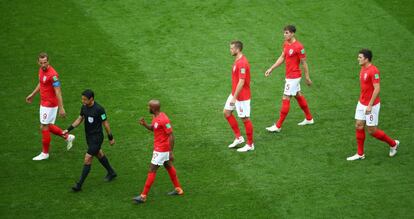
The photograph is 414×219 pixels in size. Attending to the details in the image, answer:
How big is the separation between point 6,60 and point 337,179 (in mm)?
9155

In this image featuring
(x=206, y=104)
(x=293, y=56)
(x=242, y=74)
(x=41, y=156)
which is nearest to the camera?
(x=242, y=74)

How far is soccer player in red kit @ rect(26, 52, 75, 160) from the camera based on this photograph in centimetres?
1188

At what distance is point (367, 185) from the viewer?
36.2ft

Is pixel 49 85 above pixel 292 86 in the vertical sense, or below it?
above

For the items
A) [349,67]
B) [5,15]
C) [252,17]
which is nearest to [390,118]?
[349,67]

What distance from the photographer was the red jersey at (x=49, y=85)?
1189 cm

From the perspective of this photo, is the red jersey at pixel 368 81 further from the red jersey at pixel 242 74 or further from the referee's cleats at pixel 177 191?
the referee's cleats at pixel 177 191

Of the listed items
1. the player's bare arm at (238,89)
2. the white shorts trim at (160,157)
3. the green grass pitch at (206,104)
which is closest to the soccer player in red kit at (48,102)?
the green grass pitch at (206,104)

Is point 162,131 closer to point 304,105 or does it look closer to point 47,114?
point 47,114

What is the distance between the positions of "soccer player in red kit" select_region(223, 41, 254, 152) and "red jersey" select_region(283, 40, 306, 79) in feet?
4.01

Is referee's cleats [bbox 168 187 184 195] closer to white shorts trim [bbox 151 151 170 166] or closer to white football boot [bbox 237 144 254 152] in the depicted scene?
white shorts trim [bbox 151 151 170 166]

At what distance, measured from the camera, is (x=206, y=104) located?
46.6ft

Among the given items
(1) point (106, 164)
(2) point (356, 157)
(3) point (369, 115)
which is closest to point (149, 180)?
(1) point (106, 164)

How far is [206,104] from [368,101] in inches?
160
